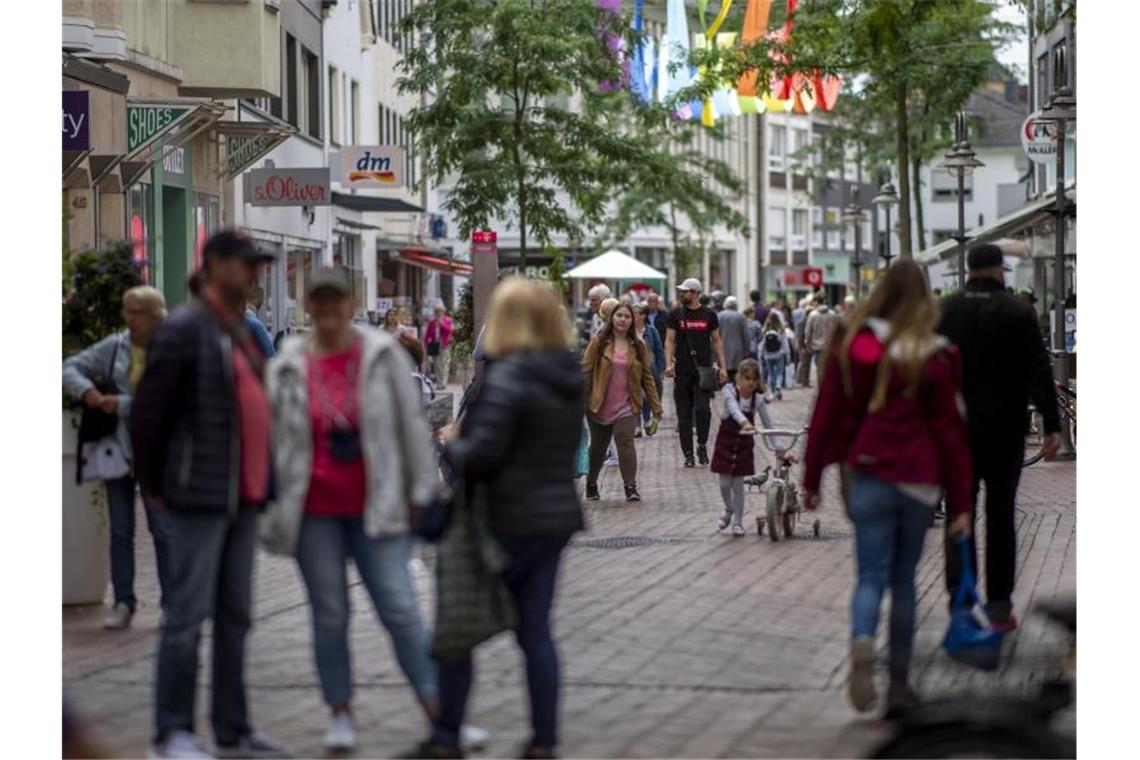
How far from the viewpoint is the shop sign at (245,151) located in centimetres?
3194

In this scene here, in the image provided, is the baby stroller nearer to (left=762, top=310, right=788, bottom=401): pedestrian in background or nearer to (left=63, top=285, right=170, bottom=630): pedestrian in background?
(left=63, top=285, right=170, bottom=630): pedestrian in background

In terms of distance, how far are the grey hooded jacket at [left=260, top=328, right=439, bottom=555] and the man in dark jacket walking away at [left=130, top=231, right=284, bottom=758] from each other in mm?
139

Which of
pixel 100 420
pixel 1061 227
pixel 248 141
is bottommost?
pixel 100 420

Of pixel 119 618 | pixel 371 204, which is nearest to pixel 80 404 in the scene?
pixel 119 618

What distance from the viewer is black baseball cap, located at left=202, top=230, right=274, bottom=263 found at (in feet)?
27.3

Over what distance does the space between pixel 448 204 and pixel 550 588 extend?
95.1 ft

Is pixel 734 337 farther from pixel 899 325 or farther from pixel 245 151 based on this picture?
pixel 899 325

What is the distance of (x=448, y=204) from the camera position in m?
36.7

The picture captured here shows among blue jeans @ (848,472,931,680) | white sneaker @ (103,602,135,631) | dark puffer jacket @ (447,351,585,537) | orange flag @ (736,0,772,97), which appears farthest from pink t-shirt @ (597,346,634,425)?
orange flag @ (736,0,772,97)

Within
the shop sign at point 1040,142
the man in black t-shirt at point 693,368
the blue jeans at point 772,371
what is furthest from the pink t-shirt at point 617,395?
the blue jeans at point 772,371

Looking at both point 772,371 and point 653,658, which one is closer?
point 653,658

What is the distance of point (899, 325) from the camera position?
8.98 metres

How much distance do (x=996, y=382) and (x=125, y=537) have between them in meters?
4.43

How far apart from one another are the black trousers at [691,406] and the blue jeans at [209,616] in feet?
51.5
